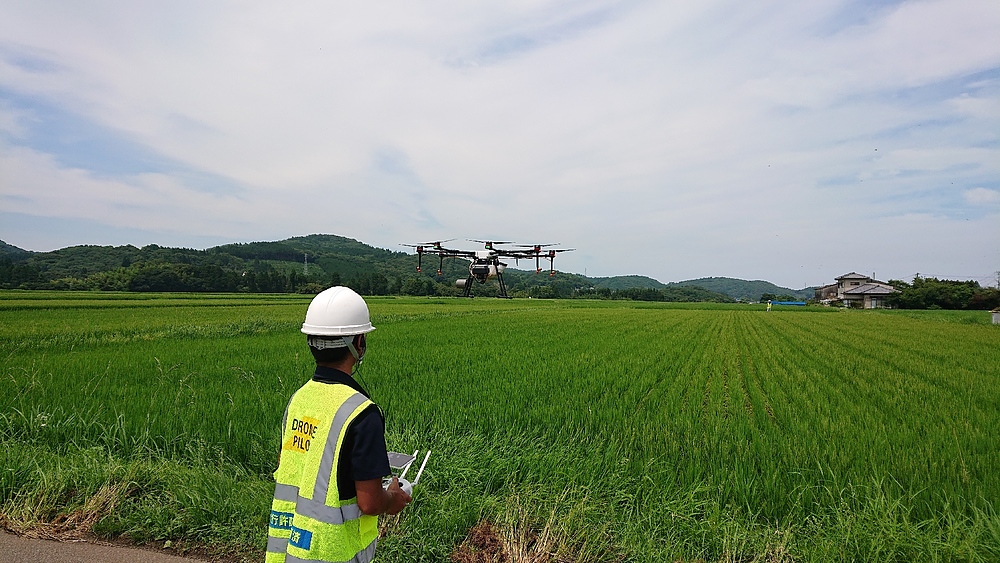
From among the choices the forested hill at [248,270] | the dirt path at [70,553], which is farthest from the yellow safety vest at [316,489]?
the forested hill at [248,270]

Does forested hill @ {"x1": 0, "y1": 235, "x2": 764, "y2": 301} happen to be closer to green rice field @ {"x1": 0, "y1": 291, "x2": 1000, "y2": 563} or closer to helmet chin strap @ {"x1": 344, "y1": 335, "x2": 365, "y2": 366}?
green rice field @ {"x1": 0, "y1": 291, "x2": 1000, "y2": 563}

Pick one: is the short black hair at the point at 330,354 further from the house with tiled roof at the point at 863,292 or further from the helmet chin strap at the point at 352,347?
the house with tiled roof at the point at 863,292

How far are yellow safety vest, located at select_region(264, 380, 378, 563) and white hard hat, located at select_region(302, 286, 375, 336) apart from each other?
0.67 ft

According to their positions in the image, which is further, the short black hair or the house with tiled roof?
the house with tiled roof

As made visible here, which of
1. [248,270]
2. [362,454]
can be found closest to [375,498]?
[362,454]

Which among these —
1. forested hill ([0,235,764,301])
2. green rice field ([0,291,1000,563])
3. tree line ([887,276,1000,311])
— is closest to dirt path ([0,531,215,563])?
green rice field ([0,291,1000,563])

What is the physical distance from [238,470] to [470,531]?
212cm

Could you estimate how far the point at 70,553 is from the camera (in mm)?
3086

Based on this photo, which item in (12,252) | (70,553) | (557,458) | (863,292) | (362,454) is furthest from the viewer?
(863,292)

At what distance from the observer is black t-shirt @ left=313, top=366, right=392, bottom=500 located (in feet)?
5.81

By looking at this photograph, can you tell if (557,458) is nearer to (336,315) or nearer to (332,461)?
(332,461)

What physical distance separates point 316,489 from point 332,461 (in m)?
0.12

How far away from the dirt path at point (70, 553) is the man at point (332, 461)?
5.90ft

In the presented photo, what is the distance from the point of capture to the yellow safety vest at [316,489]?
1.80 meters
